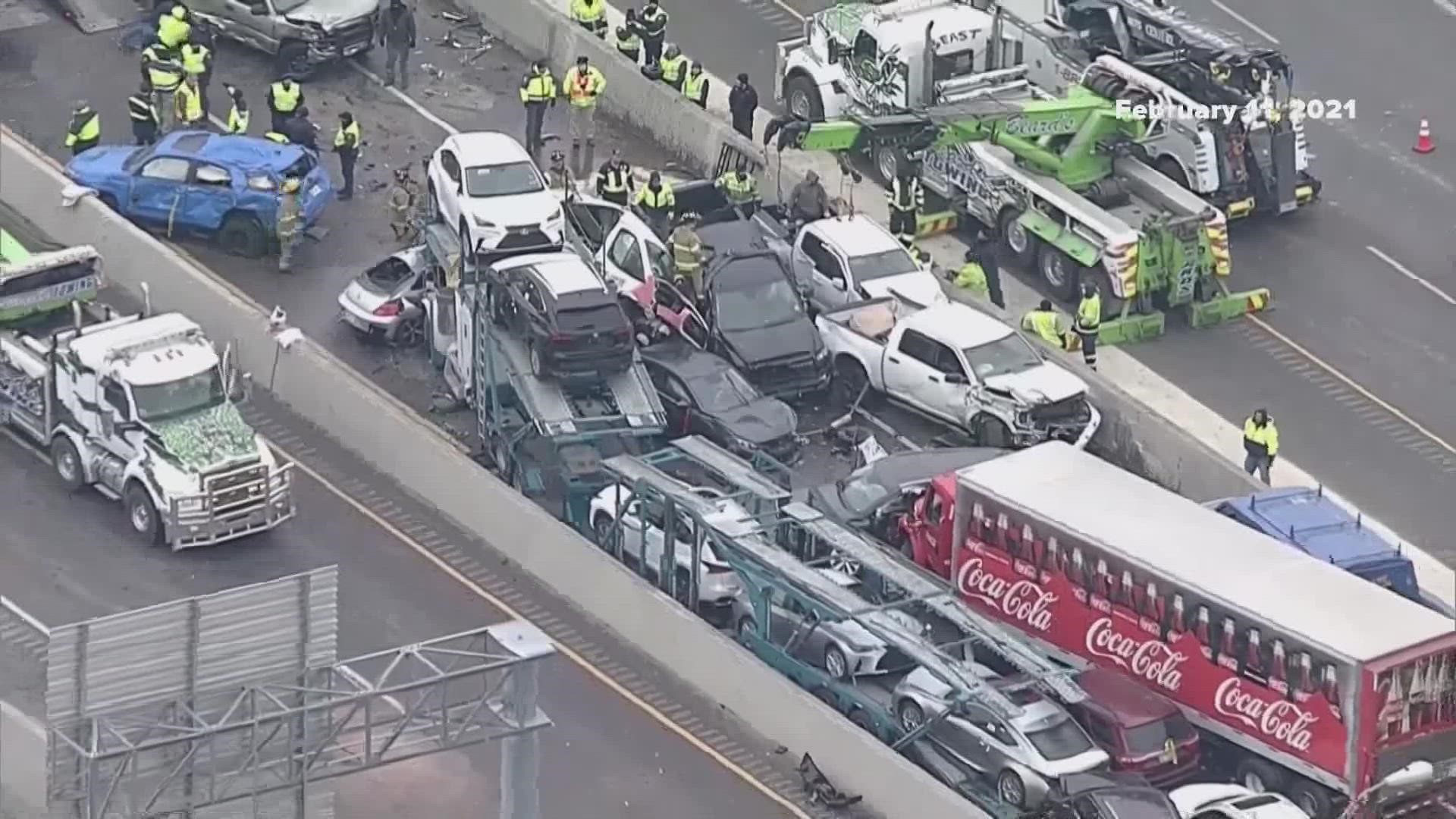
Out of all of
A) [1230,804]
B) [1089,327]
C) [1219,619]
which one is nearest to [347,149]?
[1089,327]

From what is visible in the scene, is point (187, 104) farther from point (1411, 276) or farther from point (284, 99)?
point (1411, 276)

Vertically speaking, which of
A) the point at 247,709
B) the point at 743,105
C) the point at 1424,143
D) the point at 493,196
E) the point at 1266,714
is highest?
the point at 247,709

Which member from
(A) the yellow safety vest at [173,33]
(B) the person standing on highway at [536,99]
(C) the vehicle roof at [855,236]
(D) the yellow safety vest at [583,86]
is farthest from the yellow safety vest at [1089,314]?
(A) the yellow safety vest at [173,33]

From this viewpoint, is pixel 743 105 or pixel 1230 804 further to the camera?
pixel 743 105

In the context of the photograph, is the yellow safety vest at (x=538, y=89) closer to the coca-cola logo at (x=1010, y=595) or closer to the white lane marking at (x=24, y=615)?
the white lane marking at (x=24, y=615)

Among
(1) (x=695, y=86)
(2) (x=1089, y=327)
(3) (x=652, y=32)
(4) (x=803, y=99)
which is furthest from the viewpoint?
(3) (x=652, y=32)

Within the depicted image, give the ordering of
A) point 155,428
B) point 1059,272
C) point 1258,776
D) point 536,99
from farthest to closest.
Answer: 1. point 536,99
2. point 1059,272
3. point 155,428
4. point 1258,776

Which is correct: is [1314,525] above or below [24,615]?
above
